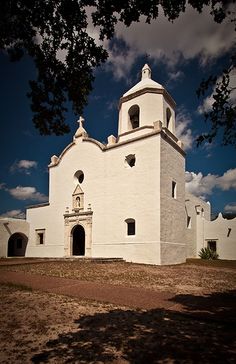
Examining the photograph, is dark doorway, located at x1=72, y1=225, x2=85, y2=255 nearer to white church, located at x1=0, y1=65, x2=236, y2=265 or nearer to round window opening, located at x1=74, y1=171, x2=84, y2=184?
white church, located at x1=0, y1=65, x2=236, y2=265

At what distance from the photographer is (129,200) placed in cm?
1784

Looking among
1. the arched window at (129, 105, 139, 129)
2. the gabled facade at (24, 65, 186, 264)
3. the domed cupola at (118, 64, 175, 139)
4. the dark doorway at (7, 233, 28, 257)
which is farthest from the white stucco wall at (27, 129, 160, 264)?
the dark doorway at (7, 233, 28, 257)

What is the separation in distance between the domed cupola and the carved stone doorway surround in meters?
6.27

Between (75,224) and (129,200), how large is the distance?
5272 mm

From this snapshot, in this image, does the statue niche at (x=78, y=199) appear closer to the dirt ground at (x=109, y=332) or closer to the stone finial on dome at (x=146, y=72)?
the stone finial on dome at (x=146, y=72)

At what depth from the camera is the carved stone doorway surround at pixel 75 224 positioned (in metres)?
19.7

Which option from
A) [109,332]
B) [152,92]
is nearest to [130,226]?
[152,92]

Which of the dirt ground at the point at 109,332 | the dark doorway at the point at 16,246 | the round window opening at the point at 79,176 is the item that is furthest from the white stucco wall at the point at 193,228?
the dirt ground at the point at 109,332

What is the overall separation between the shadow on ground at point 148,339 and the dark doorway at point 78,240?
1681 centimetres

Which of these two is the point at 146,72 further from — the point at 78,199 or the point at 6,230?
the point at 6,230

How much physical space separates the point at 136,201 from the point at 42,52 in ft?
43.4

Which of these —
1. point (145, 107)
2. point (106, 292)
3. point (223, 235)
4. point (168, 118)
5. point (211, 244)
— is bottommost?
point (211, 244)

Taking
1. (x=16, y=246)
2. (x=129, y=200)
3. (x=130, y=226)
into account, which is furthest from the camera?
(x=16, y=246)

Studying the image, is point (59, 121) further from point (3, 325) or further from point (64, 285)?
point (64, 285)
